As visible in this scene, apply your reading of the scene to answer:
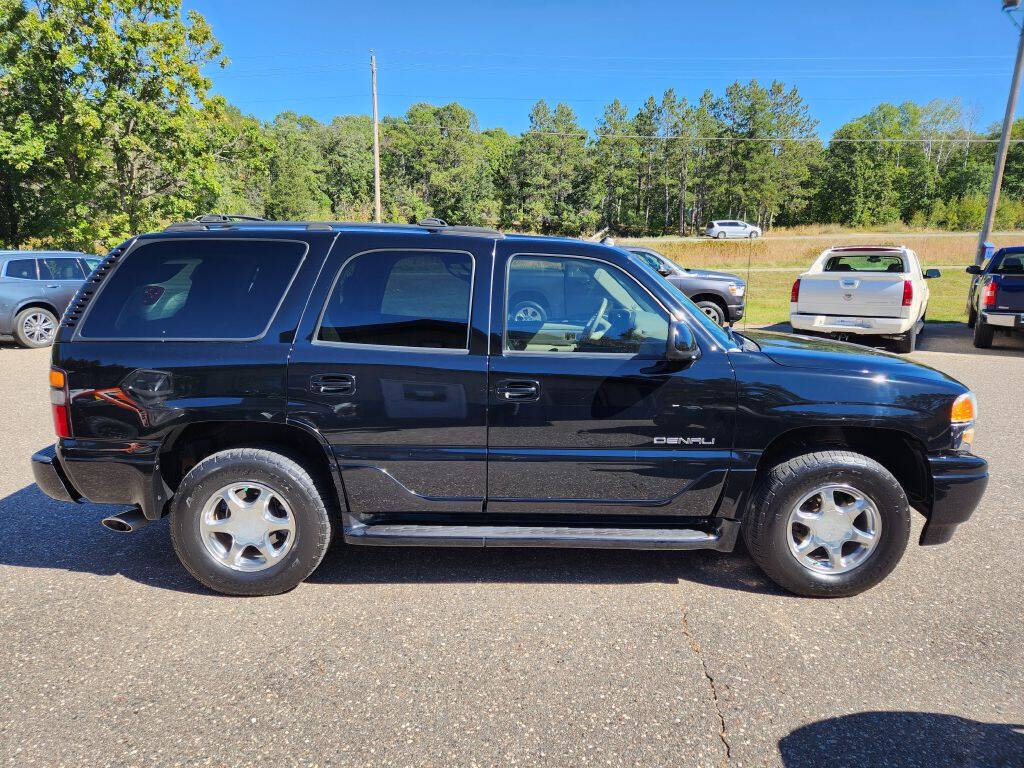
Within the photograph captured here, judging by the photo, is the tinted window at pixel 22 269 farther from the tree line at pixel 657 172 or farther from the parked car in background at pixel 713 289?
the tree line at pixel 657 172

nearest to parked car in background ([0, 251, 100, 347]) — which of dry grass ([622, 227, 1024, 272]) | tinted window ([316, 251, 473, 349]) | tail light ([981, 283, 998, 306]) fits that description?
tinted window ([316, 251, 473, 349])

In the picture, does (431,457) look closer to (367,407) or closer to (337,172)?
(367,407)

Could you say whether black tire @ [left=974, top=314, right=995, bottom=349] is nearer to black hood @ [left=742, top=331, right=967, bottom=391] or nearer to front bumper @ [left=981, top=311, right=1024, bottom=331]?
front bumper @ [left=981, top=311, right=1024, bottom=331]

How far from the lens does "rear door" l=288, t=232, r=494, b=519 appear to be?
3375 mm

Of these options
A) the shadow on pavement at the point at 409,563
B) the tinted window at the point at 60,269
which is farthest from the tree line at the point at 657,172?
the shadow on pavement at the point at 409,563

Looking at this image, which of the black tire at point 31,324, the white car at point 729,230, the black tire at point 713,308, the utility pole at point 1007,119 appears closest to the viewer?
the black tire at point 31,324

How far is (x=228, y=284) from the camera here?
3.54 m

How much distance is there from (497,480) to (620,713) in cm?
125

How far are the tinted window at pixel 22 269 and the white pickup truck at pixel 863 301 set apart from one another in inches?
532

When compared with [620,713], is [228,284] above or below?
above

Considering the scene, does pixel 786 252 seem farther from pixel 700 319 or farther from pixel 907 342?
pixel 700 319

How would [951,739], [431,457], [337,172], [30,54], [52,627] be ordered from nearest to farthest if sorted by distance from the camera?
[951,739] → [52,627] → [431,457] → [30,54] → [337,172]

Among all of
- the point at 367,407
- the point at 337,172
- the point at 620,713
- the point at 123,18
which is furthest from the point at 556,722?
the point at 337,172

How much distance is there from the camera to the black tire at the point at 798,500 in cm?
341
